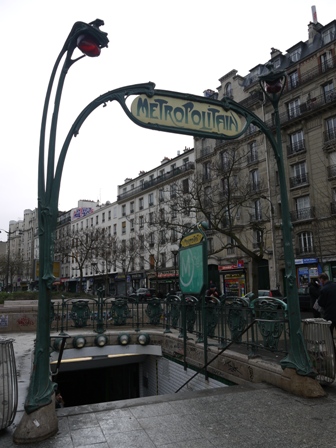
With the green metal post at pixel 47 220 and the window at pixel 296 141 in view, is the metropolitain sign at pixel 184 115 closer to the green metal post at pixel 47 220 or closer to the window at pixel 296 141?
the green metal post at pixel 47 220

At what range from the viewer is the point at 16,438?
3.70 metres

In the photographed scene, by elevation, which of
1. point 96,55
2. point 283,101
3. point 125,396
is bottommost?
point 125,396

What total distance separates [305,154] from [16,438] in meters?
29.7

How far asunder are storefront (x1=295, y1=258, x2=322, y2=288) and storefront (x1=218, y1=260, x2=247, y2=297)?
5.49 meters

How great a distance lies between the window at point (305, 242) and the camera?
28594 mm

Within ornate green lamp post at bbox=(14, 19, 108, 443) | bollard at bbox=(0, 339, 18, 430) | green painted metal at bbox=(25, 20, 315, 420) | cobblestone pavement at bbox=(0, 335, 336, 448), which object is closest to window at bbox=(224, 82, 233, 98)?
green painted metal at bbox=(25, 20, 315, 420)

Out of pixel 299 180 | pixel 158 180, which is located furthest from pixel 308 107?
pixel 158 180

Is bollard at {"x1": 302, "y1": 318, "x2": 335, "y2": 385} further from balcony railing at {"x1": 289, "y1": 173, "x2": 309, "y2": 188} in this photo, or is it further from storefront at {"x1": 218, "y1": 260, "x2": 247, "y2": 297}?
storefront at {"x1": 218, "y1": 260, "x2": 247, "y2": 297}

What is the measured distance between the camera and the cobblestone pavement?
12.0 feet

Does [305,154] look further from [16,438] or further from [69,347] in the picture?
[16,438]

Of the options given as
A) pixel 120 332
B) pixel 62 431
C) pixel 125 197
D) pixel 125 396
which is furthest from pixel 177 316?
pixel 125 197

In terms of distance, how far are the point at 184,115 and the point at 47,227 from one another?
97.9 inches

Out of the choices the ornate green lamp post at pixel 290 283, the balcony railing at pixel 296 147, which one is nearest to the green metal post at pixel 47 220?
the ornate green lamp post at pixel 290 283

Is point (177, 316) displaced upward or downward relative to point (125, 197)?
downward
